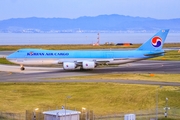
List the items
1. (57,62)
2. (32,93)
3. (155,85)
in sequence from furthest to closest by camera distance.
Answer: (57,62) → (155,85) → (32,93)

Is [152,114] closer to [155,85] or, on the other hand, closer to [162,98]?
[162,98]

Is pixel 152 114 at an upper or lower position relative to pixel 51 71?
lower

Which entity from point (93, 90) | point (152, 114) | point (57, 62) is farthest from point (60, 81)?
point (152, 114)

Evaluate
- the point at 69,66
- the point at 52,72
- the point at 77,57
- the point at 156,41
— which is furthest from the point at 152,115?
the point at 156,41

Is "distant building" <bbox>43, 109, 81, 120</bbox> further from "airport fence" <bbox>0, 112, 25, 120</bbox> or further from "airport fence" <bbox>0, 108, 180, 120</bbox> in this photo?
"airport fence" <bbox>0, 112, 25, 120</bbox>

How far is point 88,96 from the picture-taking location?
181ft

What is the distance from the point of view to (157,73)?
76.4 meters

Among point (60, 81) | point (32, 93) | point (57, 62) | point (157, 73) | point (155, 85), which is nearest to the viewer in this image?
point (32, 93)

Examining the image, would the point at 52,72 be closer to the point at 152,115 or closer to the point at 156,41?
the point at 156,41

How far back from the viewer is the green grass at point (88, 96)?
4989cm

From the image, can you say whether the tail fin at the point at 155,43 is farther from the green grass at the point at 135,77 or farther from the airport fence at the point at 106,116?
the airport fence at the point at 106,116

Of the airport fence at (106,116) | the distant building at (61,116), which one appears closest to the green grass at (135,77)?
the airport fence at (106,116)

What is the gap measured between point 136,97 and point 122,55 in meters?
29.8

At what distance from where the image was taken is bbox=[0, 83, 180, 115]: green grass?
164 feet
